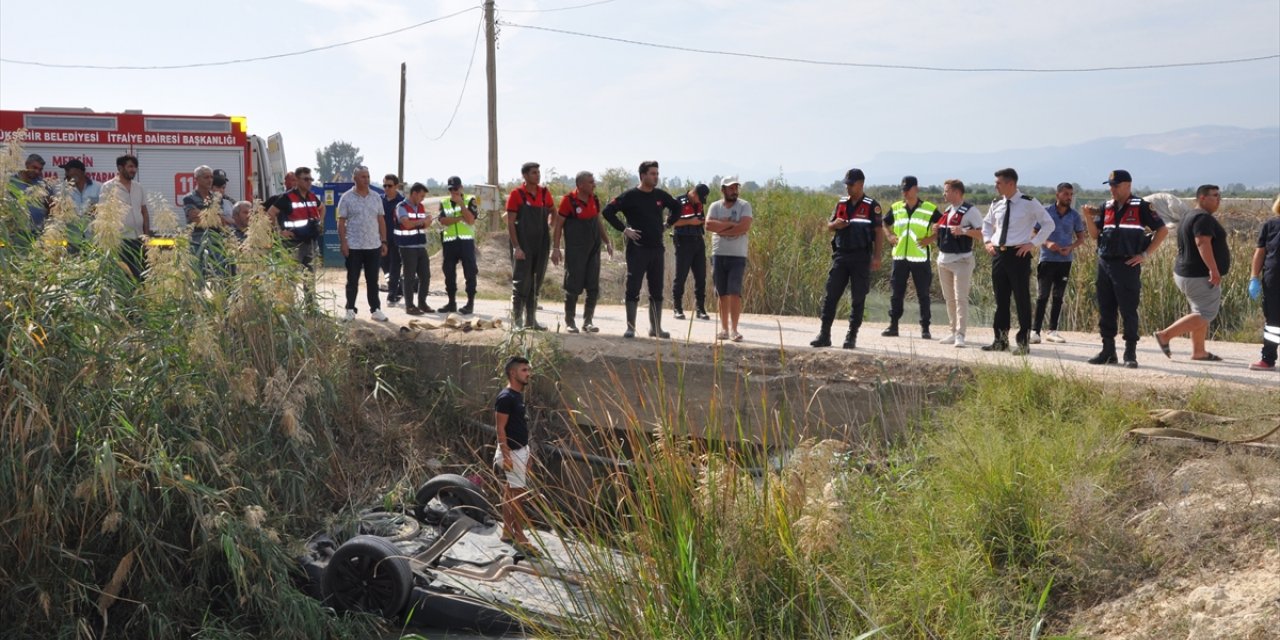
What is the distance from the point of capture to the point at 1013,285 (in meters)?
10.5

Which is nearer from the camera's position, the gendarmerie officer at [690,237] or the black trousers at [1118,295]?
the black trousers at [1118,295]

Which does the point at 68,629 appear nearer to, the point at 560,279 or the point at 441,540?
the point at 441,540

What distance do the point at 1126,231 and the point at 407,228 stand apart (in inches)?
302

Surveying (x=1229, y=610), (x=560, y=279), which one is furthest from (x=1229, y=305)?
(x=560, y=279)

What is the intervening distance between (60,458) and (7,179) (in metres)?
1.85

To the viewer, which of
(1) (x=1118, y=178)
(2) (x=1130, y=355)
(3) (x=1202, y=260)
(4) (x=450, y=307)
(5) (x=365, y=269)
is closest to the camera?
(2) (x=1130, y=355)

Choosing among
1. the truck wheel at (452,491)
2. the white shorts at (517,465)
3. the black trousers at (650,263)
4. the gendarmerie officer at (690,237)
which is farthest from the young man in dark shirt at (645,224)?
the white shorts at (517,465)

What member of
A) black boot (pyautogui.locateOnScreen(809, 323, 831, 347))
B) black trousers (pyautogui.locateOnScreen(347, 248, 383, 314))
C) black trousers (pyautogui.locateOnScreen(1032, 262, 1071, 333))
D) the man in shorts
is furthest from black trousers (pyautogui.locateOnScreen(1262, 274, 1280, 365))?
black trousers (pyautogui.locateOnScreen(347, 248, 383, 314))

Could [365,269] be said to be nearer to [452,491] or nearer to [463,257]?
[463,257]

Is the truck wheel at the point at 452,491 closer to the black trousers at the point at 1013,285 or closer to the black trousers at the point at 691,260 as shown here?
the black trousers at the point at 691,260

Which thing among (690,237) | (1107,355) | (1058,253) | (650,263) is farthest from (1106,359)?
(690,237)

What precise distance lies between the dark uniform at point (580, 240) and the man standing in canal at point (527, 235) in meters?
0.26

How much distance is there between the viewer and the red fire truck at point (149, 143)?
50.2ft

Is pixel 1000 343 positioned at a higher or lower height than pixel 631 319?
lower
